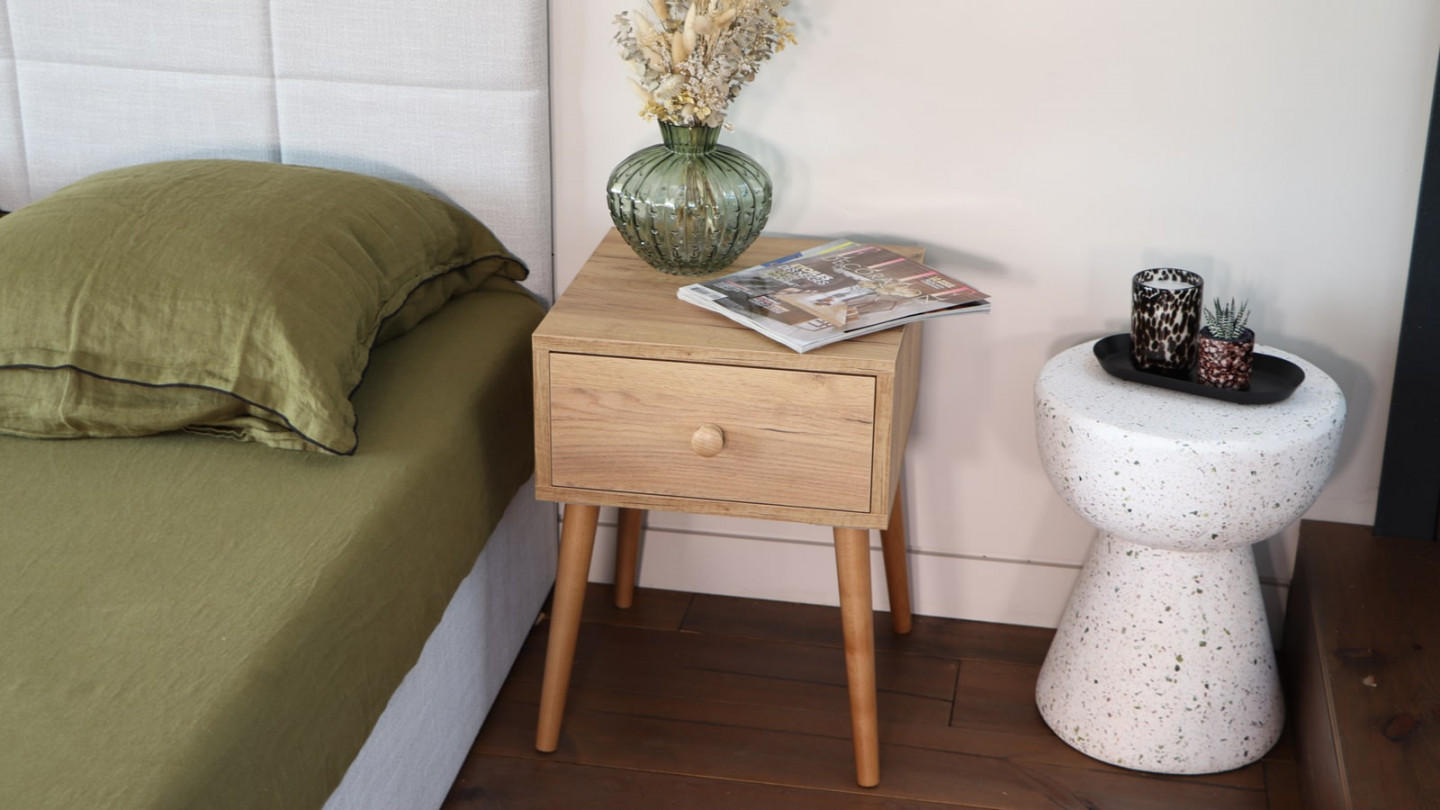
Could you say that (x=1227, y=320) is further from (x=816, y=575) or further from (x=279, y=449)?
(x=279, y=449)

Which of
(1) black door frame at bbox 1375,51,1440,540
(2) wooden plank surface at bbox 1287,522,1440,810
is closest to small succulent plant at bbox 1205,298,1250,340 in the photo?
(1) black door frame at bbox 1375,51,1440,540

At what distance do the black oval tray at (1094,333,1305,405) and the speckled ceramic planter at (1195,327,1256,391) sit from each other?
0.04 ft

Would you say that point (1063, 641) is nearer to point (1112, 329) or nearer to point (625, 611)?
point (1112, 329)

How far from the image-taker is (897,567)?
177 cm

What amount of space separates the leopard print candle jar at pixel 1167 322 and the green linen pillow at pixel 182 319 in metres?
0.86

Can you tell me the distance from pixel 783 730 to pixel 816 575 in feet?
1.04

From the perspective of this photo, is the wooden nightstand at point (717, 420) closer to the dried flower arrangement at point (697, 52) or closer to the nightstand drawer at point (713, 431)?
the nightstand drawer at point (713, 431)

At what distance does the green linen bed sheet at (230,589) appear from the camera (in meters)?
0.88

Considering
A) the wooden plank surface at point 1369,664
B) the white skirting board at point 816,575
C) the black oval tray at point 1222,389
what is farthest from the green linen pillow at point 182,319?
the wooden plank surface at point 1369,664

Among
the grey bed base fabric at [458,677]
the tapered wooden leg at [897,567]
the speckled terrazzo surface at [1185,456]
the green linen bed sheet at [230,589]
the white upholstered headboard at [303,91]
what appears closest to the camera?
the green linen bed sheet at [230,589]

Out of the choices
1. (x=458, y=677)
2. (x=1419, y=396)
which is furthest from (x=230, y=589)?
(x=1419, y=396)

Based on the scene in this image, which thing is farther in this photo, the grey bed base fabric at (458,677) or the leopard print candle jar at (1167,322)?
the leopard print candle jar at (1167,322)

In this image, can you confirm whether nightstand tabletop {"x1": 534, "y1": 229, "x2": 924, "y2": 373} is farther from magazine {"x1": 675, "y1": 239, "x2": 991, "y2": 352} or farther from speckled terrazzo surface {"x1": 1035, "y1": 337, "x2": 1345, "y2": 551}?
speckled terrazzo surface {"x1": 1035, "y1": 337, "x2": 1345, "y2": 551}

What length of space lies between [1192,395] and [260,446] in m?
1.01
